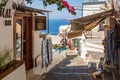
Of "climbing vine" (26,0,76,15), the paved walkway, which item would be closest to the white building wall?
"climbing vine" (26,0,76,15)

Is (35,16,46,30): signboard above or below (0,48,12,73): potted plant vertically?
above

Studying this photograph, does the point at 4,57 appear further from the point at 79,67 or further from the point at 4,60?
the point at 79,67

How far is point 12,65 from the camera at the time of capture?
815 cm

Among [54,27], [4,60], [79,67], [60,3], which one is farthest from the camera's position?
[54,27]

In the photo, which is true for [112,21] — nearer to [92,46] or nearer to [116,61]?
[116,61]

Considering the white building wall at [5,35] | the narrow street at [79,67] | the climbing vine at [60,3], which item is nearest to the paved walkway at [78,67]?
the narrow street at [79,67]

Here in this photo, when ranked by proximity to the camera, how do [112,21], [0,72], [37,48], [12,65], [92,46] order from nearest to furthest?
1. [0,72]
2. [12,65]
3. [112,21]
4. [37,48]
5. [92,46]

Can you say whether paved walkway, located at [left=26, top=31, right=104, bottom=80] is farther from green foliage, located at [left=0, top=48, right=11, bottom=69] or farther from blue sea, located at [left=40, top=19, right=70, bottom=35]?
green foliage, located at [left=0, top=48, right=11, bottom=69]

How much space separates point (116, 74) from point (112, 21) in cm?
211

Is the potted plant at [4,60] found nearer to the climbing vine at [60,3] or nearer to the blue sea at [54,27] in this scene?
the climbing vine at [60,3]

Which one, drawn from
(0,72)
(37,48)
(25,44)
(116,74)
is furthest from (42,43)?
(0,72)

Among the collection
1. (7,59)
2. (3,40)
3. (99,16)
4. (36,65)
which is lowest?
(36,65)

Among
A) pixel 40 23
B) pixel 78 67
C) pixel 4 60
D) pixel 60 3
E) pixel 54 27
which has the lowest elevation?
pixel 78 67

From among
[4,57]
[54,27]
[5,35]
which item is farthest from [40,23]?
[54,27]
